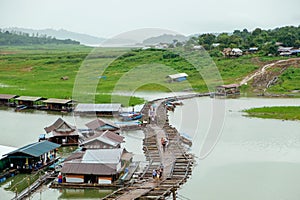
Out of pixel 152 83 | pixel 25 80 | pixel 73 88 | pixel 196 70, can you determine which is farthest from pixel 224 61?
pixel 25 80

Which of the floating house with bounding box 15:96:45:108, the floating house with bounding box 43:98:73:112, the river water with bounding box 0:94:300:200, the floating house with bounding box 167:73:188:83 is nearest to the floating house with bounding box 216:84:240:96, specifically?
the river water with bounding box 0:94:300:200

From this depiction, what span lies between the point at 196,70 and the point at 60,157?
41.2 metres

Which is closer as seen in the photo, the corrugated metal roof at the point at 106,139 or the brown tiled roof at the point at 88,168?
the brown tiled roof at the point at 88,168

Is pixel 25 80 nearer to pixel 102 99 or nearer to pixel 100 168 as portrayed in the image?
pixel 102 99

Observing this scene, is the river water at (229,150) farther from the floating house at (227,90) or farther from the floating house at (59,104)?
the floating house at (227,90)

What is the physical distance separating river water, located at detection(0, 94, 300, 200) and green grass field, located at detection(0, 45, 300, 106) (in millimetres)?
9631

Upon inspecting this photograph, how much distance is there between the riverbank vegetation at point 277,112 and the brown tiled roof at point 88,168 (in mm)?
20580

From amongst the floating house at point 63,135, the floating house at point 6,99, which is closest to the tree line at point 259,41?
the floating house at point 6,99

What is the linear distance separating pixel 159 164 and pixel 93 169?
14.3ft

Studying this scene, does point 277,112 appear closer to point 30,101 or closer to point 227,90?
point 227,90

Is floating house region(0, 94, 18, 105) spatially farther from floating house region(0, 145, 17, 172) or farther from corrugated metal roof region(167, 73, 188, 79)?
corrugated metal roof region(167, 73, 188, 79)

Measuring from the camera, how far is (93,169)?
19922 mm

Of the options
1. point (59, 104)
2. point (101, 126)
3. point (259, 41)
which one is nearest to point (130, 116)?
point (101, 126)

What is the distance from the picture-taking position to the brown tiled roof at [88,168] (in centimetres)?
1978
